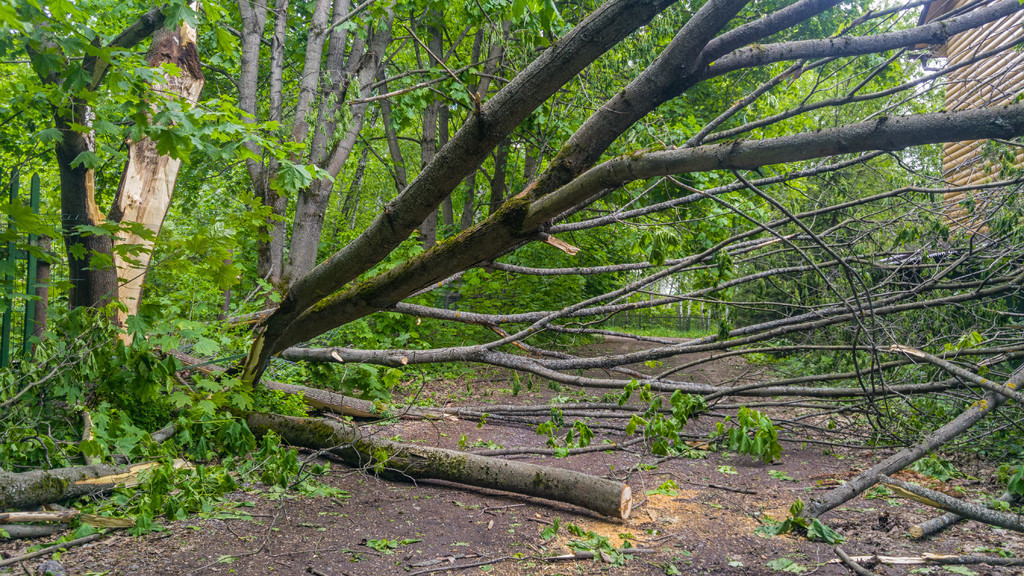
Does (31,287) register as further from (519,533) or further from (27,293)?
(519,533)

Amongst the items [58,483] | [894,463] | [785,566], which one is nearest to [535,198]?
[785,566]

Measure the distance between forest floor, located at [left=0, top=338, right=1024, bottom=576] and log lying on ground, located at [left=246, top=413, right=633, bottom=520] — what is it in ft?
0.36

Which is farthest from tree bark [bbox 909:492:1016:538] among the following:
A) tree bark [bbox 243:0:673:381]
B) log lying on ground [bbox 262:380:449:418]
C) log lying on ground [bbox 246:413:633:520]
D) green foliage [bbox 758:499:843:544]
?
log lying on ground [bbox 262:380:449:418]

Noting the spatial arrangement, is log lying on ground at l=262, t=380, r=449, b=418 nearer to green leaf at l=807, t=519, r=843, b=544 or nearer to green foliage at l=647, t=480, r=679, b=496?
green foliage at l=647, t=480, r=679, b=496

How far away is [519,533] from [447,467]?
878 millimetres

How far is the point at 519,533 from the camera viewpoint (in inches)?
135

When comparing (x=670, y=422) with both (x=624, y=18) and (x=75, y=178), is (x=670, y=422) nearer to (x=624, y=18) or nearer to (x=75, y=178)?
(x=624, y=18)

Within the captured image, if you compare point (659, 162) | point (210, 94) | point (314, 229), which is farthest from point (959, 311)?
point (210, 94)

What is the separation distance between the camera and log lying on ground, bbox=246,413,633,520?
11.9ft

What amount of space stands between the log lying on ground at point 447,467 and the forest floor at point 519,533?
0.36ft

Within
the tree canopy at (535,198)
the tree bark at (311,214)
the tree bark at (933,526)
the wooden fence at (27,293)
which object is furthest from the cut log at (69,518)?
the tree bark at (933,526)

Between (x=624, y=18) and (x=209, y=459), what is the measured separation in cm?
411

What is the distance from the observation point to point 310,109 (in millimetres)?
7258

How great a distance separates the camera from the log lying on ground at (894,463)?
322cm
